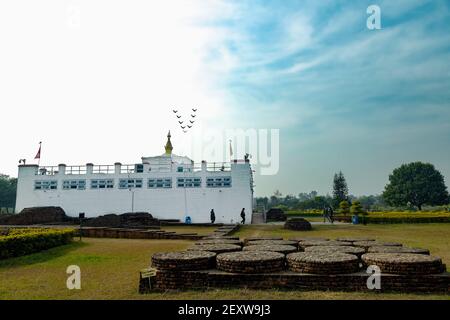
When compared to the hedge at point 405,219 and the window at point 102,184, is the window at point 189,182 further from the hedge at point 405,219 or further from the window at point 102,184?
the hedge at point 405,219

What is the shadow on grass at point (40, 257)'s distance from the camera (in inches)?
401

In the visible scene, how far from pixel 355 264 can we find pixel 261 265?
1811mm

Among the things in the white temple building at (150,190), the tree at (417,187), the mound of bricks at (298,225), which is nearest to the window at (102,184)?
the white temple building at (150,190)

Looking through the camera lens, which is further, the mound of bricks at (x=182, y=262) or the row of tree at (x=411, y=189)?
the row of tree at (x=411, y=189)

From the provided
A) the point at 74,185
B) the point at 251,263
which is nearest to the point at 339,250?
the point at 251,263

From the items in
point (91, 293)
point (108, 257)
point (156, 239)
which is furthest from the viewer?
point (156, 239)

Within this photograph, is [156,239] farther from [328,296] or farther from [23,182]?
[23,182]

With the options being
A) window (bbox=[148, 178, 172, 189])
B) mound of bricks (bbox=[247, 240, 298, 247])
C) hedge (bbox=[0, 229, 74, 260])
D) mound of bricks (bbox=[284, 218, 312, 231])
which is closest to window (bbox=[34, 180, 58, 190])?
window (bbox=[148, 178, 172, 189])

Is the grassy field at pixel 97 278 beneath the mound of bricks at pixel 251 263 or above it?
beneath

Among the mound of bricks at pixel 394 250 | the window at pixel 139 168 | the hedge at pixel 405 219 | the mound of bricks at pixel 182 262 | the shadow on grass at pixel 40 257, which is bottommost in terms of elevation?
the shadow on grass at pixel 40 257

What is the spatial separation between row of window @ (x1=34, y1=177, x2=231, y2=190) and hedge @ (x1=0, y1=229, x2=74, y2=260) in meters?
15.7

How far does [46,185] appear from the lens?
3203 centimetres

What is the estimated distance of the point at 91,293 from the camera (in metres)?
6.45
